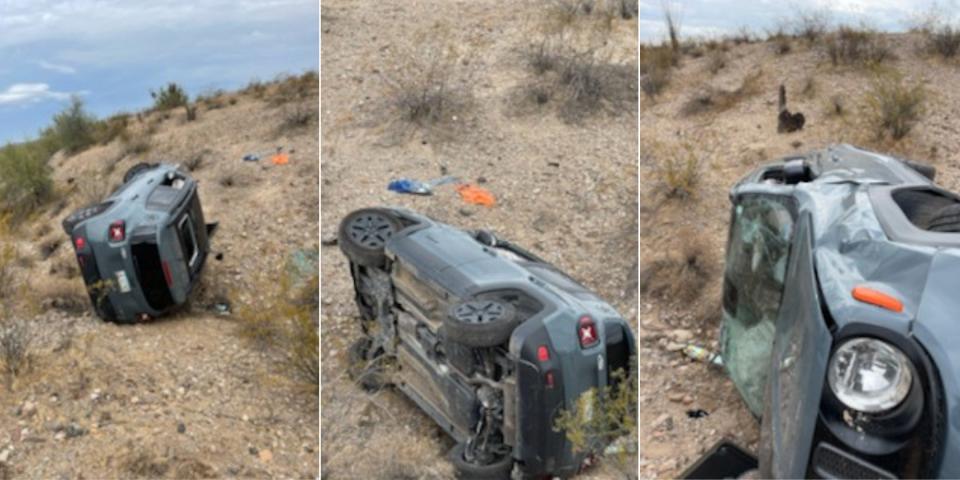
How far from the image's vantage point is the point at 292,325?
6484mm

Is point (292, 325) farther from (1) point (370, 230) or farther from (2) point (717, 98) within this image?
(2) point (717, 98)

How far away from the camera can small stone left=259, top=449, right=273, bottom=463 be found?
549cm

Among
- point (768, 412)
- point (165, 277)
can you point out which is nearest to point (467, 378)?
point (768, 412)

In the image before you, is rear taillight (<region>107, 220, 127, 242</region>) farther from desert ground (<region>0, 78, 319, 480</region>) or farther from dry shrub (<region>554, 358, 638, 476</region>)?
dry shrub (<region>554, 358, 638, 476</region>)

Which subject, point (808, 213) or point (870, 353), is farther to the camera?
point (808, 213)

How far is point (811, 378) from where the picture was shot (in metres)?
2.38

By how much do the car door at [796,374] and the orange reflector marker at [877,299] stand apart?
126 mm

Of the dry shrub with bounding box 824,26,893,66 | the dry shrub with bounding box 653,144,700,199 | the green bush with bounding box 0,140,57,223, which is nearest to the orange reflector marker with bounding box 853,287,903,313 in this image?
the dry shrub with bounding box 653,144,700,199

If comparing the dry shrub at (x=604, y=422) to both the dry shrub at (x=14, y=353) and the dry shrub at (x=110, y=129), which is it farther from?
the dry shrub at (x=110, y=129)

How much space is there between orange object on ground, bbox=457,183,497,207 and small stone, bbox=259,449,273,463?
4239 millimetres

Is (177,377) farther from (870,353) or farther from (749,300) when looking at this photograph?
(870,353)

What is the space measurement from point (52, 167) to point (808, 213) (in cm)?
1433

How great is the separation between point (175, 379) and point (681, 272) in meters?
4.02

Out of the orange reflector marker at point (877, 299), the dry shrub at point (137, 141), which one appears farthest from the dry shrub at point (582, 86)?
the orange reflector marker at point (877, 299)
